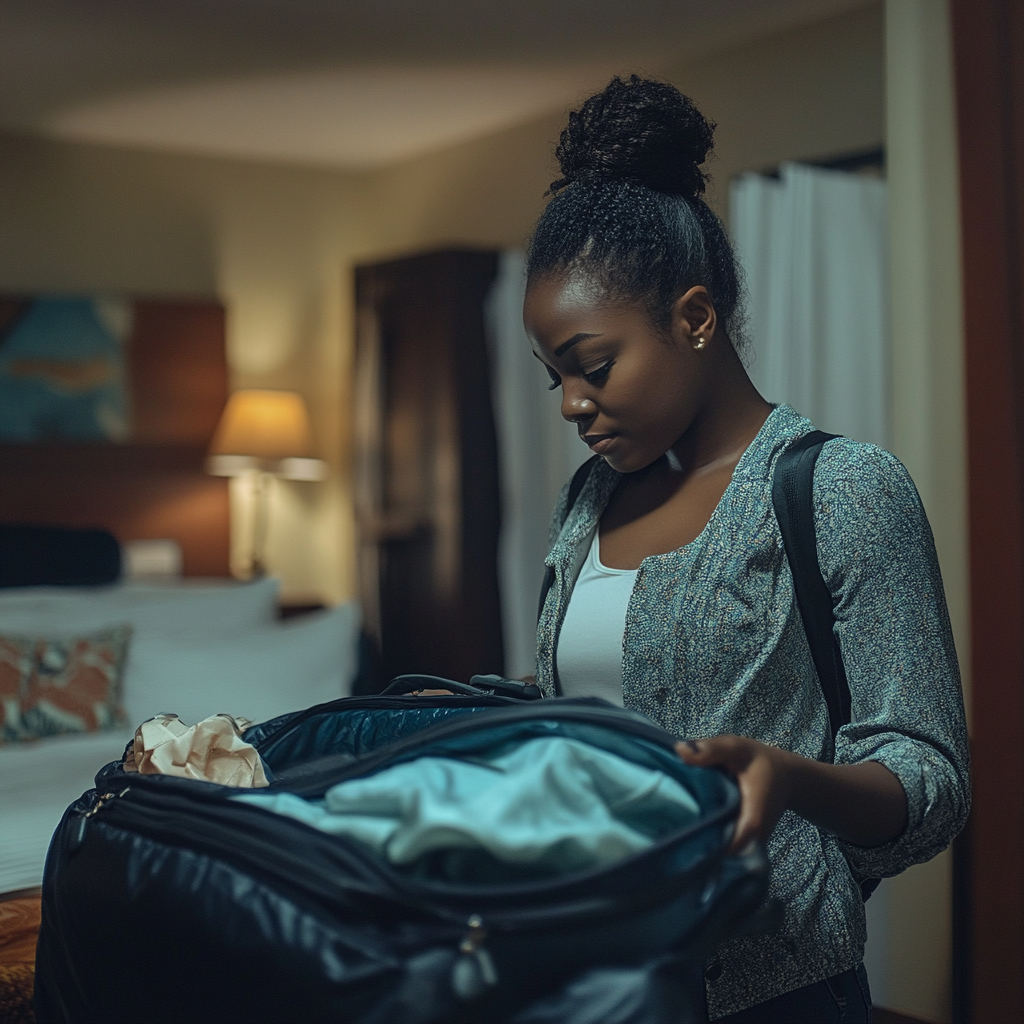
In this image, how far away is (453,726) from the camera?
25.9 inches

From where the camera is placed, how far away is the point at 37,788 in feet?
7.31

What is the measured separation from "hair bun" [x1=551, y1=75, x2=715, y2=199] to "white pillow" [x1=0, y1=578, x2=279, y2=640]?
A: 87.3 inches

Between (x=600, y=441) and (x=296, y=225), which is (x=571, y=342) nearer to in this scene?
(x=600, y=441)

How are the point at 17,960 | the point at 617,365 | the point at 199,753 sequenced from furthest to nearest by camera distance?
the point at 17,960 < the point at 617,365 < the point at 199,753

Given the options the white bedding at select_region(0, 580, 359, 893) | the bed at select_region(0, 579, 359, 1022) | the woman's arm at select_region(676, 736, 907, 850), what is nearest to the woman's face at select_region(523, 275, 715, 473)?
the woman's arm at select_region(676, 736, 907, 850)

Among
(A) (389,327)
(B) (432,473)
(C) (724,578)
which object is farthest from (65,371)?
(C) (724,578)

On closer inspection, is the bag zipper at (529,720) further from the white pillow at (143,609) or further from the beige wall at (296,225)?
the beige wall at (296,225)

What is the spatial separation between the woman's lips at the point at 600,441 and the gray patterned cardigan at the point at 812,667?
11 cm

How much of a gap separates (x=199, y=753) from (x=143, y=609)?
2337mm

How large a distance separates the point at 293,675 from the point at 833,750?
7.04 ft

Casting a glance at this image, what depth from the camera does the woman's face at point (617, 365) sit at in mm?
942

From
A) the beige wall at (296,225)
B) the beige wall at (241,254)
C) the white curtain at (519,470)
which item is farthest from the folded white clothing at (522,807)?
the beige wall at (241,254)

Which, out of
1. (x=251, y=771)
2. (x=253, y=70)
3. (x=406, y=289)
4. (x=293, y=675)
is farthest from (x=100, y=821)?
(x=406, y=289)

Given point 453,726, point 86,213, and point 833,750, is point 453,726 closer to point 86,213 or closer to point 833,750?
point 833,750
